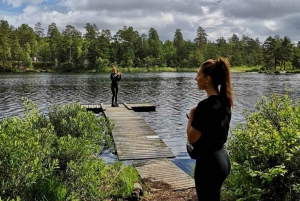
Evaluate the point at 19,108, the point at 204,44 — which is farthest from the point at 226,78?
the point at 204,44

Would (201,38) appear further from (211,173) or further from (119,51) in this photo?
(211,173)

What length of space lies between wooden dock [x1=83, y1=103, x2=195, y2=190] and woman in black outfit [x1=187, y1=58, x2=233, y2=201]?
3.10m

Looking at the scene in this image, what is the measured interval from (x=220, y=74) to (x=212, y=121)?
471 millimetres

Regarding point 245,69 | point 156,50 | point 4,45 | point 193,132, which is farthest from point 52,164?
point 156,50

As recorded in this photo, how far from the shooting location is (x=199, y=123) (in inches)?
112

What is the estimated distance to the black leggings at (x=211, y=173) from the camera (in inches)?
115

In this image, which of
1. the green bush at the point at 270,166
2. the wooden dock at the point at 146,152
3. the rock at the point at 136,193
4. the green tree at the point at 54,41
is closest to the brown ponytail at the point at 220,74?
the green bush at the point at 270,166

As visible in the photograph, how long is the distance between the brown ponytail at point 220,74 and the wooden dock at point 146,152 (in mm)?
3379

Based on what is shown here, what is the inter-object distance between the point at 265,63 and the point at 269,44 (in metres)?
5.78

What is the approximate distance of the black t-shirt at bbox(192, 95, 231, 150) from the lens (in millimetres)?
2842

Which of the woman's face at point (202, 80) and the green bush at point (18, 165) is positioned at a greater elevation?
the woman's face at point (202, 80)

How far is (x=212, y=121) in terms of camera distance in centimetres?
287

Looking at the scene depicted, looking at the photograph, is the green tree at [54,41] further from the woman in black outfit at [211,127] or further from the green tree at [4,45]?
the woman in black outfit at [211,127]

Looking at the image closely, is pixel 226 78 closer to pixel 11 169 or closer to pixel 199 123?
pixel 199 123
